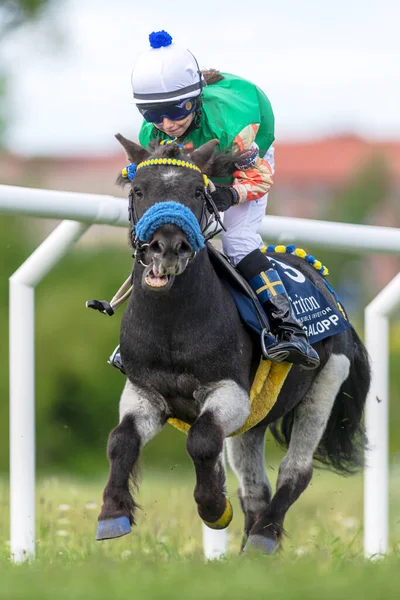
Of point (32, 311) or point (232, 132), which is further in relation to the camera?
point (32, 311)

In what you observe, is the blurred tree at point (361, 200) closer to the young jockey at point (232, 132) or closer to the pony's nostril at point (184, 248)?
the young jockey at point (232, 132)

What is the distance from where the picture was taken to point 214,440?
421 cm

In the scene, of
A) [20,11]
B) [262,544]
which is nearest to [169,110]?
[262,544]

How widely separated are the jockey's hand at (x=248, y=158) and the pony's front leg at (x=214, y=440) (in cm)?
84

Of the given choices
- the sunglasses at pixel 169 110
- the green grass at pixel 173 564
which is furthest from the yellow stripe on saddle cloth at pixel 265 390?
the sunglasses at pixel 169 110

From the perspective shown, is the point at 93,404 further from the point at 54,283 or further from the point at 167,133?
the point at 167,133

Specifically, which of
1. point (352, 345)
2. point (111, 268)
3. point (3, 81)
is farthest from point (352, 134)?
point (352, 345)

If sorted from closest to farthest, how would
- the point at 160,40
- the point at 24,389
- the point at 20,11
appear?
the point at 160,40 → the point at 24,389 → the point at 20,11

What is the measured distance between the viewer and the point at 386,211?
56.7 meters

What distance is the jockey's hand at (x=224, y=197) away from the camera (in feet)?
14.7

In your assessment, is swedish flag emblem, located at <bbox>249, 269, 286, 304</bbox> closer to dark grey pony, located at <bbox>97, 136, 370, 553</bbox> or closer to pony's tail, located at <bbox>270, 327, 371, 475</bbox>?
dark grey pony, located at <bbox>97, 136, 370, 553</bbox>

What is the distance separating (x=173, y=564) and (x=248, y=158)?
1588mm

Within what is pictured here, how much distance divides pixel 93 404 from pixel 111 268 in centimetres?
254

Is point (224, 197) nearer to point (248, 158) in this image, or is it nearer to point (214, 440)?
point (248, 158)
